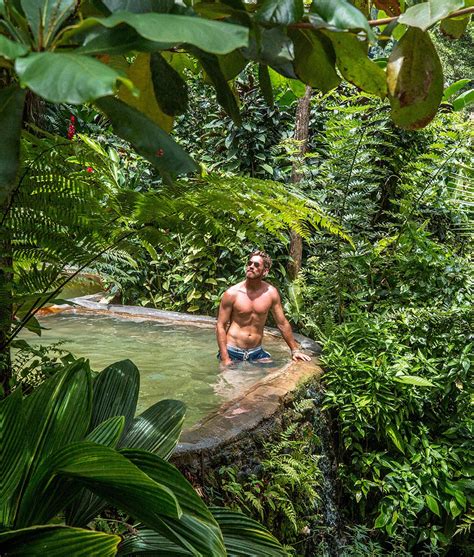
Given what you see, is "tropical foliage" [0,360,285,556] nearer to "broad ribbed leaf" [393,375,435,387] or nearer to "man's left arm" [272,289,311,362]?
"broad ribbed leaf" [393,375,435,387]

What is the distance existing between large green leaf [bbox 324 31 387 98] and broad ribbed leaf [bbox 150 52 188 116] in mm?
253

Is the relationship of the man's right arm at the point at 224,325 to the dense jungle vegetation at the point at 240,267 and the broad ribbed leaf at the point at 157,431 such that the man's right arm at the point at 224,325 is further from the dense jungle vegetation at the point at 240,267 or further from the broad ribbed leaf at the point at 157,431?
the broad ribbed leaf at the point at 157,431

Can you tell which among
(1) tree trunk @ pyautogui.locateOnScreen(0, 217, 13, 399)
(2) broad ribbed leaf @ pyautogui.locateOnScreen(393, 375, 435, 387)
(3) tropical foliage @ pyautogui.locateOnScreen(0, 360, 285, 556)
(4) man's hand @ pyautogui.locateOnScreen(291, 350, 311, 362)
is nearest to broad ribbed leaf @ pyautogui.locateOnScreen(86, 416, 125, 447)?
(3) tropical foliage @ pyautogui.locateOnScreen(0, 360, 285, 556)

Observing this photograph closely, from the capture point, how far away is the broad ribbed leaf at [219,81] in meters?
0.94

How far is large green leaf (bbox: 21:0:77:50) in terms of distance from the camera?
665 millimetres

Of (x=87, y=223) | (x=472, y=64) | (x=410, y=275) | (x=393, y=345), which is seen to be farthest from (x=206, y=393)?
(x=472, y=64)

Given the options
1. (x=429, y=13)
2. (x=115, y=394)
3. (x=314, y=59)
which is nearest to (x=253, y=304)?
(x=115, y=394)

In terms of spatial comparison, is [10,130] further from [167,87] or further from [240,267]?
[240,267]

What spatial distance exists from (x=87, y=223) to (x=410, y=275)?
423 centimetres

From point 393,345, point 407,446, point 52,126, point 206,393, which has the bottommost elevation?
point 407,446

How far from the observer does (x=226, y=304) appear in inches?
219

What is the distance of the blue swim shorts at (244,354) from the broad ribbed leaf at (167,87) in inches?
179

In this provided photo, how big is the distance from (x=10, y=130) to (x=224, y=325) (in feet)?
15.9

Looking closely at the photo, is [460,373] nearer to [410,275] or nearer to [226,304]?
[410,275]
